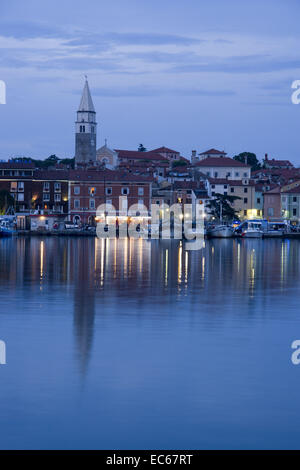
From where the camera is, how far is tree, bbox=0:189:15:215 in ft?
285

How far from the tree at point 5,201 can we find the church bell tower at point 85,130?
53030mm

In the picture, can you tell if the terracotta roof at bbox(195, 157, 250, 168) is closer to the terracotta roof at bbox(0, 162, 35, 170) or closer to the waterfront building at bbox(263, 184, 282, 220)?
the waterfront building at bbox(263, 184, 282, 220)

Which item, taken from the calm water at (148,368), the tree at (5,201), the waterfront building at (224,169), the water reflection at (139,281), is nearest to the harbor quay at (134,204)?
the tree at (5,201)

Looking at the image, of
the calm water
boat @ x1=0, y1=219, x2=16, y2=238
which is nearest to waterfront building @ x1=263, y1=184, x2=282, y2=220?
boat @ x1=0, y1=219, x2=16, y2=238

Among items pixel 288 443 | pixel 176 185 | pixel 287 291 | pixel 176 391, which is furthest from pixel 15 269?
pixel 176 185

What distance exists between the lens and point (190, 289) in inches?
1024

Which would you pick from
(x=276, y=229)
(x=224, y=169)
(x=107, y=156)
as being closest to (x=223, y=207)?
(x=276, y=229)

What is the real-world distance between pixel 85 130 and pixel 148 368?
132089mm

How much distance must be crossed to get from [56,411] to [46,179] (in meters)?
81.6

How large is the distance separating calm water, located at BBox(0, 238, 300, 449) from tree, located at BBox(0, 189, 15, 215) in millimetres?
62281

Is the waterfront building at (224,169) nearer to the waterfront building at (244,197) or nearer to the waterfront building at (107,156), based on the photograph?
the waterfront building at (244,197)

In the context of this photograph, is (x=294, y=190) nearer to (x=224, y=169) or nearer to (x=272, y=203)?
(x=272, y=203)
